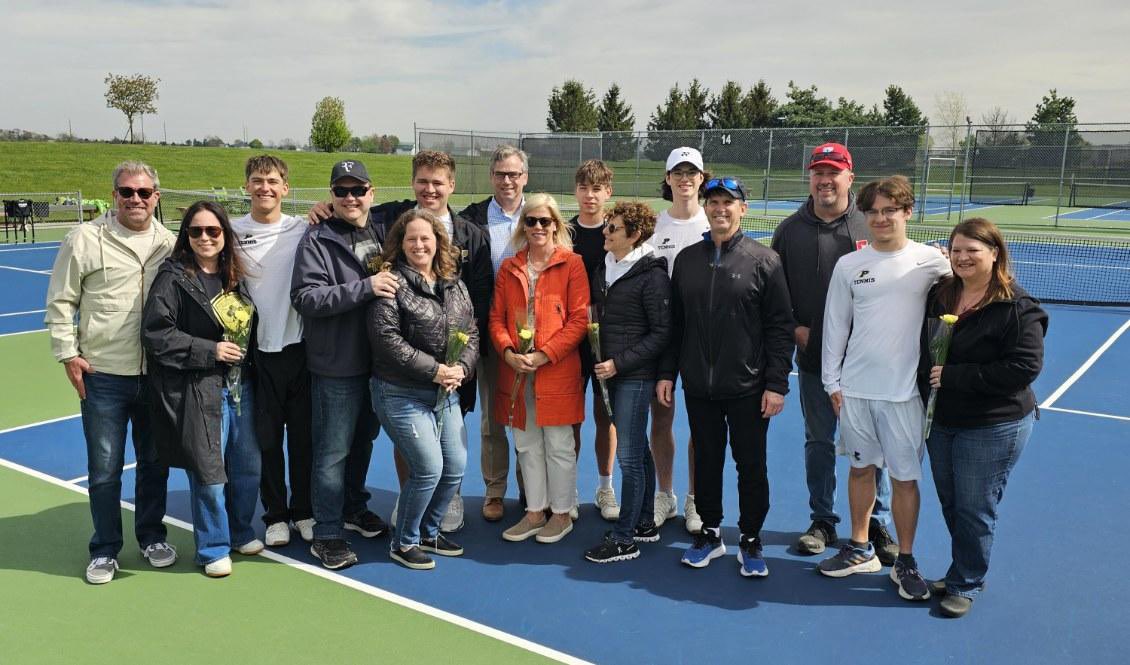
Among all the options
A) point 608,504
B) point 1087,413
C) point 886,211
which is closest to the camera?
point 886,211

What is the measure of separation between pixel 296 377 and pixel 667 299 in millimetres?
1966

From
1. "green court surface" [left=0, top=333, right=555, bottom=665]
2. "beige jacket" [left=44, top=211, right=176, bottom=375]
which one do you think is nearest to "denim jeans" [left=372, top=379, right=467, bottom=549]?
"green court surface" [left=0, top=333, right=555, bottom=665]

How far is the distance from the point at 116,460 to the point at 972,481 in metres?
4.02

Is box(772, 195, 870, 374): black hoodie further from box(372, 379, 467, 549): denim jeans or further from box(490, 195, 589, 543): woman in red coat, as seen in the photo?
box(372, 379, 467, 549): denim jeans

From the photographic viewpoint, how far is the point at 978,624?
3.89 meters

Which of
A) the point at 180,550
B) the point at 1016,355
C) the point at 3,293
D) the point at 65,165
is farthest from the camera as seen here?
the point at 65,165

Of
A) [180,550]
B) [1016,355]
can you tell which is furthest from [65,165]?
[1016,355]

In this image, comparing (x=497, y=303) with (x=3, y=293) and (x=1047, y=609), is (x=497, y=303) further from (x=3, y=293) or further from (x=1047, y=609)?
(x=3, y=293)

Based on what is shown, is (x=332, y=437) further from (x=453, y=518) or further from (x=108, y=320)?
(x=108, y=320)

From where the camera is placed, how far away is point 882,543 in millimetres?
4648

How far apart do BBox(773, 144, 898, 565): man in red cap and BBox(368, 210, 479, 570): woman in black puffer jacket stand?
68.1 inches

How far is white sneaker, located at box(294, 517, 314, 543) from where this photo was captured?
4781 millimetres

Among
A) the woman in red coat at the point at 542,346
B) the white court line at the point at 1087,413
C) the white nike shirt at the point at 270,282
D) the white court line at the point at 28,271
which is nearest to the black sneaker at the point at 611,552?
the woman in red coat at the point at 542,346

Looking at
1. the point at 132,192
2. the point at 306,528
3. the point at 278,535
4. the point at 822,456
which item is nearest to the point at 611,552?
the point at 822,456
